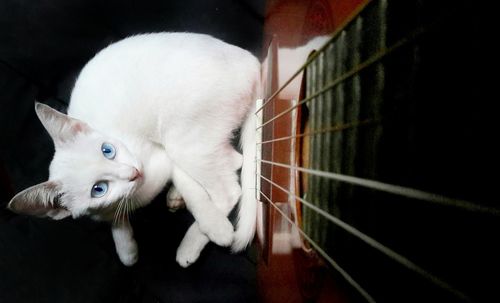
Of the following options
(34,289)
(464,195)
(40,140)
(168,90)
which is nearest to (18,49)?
(40,140)

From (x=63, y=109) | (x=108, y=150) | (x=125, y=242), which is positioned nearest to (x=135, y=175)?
(x=108, y=150)

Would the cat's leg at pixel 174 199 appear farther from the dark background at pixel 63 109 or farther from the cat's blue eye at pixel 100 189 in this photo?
the cat's blue eye at pixel 100 189

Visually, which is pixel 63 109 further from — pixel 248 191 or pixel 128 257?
pixel 248 191

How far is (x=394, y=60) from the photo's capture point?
54 centimetres

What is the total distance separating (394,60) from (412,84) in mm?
60

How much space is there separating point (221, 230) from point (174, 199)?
0.26 m

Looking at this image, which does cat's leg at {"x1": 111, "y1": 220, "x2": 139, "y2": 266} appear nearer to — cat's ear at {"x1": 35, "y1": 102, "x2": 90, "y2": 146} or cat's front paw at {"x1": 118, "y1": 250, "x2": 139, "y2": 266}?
cat's front paw at {"x1": 118, "y1": 250, "x2": 139, "y2": 266}

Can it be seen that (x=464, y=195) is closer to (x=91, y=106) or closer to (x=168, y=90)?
(x=168, y=90)

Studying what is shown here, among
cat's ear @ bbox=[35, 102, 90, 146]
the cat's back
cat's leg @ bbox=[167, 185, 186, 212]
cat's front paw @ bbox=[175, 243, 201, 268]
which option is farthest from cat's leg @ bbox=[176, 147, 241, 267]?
cat's ear @ bbox=[35, 102, 90, 146]

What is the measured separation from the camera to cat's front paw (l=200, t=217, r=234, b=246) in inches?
48.6

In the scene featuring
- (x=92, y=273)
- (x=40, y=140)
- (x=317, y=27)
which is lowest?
(x=92, y=273)

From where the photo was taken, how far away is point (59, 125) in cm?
96

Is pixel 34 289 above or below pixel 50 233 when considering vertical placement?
below

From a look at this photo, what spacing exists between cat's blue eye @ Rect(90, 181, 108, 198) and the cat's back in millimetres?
205
